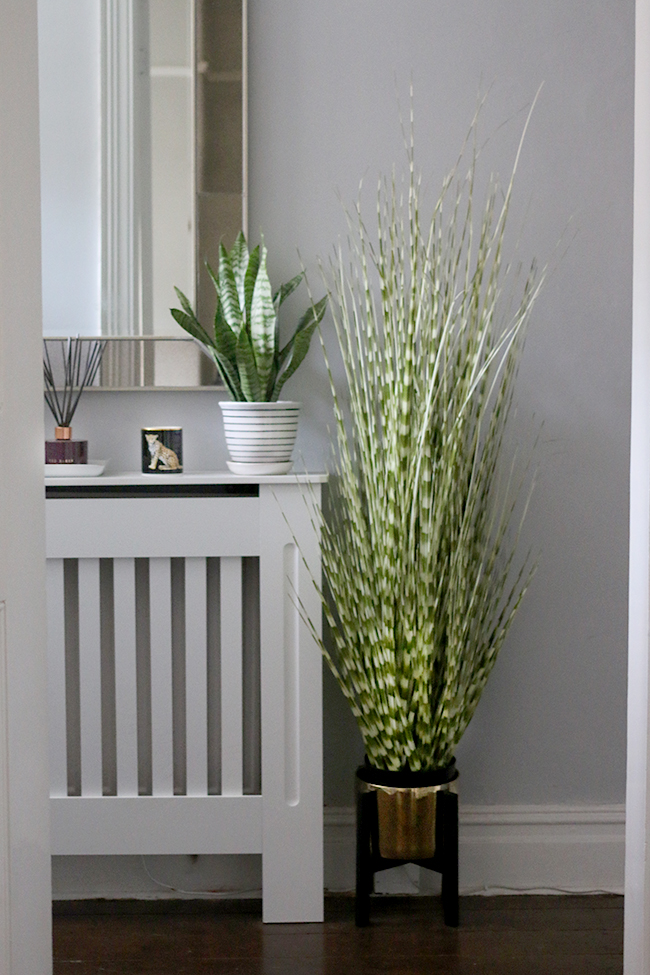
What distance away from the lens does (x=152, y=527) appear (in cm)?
195

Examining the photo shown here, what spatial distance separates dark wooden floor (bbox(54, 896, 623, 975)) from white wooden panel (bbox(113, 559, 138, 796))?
0.97 feet

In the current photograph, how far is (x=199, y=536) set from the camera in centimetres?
195

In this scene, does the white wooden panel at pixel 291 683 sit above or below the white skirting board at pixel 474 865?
above

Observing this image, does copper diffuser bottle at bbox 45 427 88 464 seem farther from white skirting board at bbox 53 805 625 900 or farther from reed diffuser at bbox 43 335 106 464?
white skirting board at bbox 53 805 625 900

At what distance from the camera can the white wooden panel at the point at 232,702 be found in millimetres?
1978

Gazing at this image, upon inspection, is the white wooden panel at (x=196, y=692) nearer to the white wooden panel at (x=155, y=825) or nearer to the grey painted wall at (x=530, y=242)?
the white wooden panel at (x=155, y=825)

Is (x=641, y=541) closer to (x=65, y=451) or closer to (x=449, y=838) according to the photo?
(x=449, y=838)

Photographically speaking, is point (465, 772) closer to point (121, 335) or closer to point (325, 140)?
point (121, 335)

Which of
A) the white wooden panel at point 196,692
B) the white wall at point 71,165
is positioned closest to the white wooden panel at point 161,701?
the white wooden panel at point 196,692

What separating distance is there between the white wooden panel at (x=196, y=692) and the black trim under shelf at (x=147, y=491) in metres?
0.20

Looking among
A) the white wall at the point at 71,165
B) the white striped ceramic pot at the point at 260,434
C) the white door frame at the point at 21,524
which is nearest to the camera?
the white door frame at the point at 21,524

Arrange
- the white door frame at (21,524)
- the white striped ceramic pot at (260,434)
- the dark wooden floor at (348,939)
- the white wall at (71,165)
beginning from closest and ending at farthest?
the white door frame at (21,524)
the dark wooden floor at (348,939)
the white striped ceramic pot at (260,434)
the white wall at (71,165)

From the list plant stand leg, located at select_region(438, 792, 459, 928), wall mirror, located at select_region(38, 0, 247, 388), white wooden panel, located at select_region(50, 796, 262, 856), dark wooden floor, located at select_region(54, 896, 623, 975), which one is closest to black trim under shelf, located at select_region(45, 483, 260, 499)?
wall mirror, located at select_region(38, 0, 247, 388)

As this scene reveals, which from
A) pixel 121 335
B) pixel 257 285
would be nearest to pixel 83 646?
pixel 121 335
